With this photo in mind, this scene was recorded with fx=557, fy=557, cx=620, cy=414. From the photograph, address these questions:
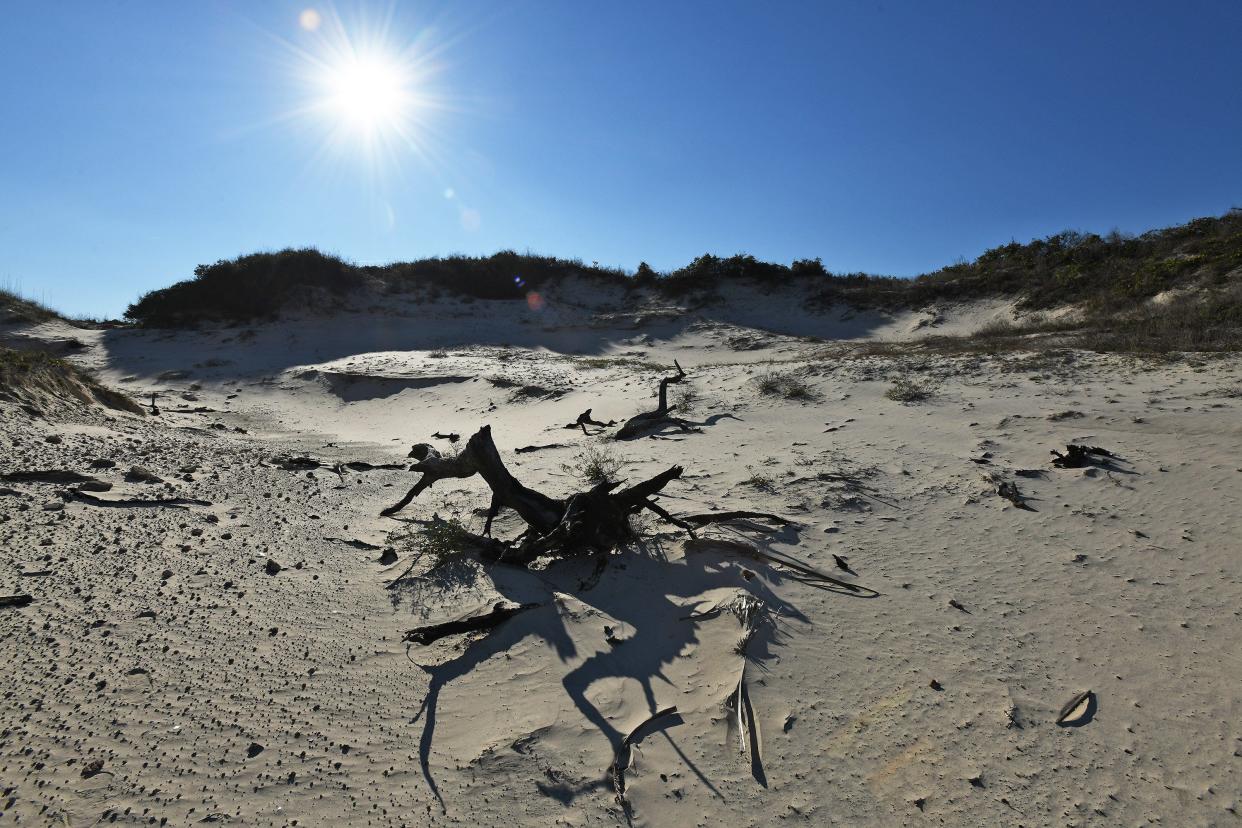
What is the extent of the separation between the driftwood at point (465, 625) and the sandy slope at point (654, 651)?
0.29 ft

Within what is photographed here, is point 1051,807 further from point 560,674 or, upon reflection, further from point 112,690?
point 112,690

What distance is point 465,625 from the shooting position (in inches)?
125

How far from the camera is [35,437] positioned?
5.77 metres

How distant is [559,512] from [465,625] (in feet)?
4.65

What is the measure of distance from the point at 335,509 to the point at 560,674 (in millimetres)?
3527

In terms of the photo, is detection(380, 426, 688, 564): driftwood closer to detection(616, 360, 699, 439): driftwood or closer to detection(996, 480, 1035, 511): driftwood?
detection(996, 480, 1035, 511): driftwood

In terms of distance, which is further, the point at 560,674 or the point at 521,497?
the point at 521,497

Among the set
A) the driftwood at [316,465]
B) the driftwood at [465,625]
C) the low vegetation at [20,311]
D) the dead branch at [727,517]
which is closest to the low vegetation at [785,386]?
the dead branch at [727,517]

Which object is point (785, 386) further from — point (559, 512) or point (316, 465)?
point (316, 465)

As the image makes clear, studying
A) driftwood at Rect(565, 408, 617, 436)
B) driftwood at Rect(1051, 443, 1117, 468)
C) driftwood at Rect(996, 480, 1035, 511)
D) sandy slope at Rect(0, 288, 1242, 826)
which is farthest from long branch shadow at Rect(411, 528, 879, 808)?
driftwood at Rect(565, 408, 617, 436)

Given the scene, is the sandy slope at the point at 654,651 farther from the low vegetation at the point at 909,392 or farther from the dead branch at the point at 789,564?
the low vegetation at the point at 909,392

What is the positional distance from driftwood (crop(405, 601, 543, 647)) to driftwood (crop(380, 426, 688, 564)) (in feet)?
2.09

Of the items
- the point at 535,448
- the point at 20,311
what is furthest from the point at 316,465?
the point at 20,311

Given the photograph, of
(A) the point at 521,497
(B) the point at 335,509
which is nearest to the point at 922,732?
(A) the point at 521,497
